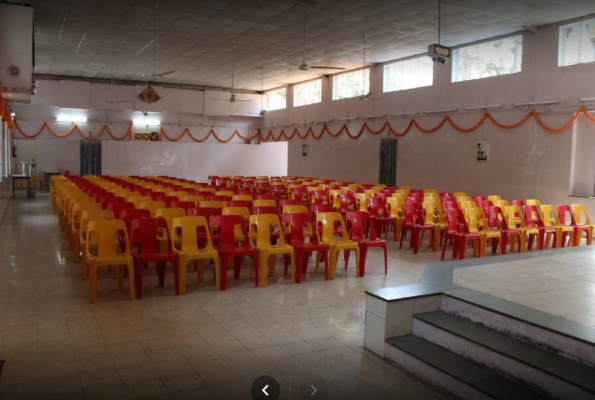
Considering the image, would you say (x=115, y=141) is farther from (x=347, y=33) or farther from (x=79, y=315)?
(x=79, y=315)

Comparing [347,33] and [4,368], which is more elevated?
[347,33]

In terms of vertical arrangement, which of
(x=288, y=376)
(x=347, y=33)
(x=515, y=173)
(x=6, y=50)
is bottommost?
(x=288, y=376)

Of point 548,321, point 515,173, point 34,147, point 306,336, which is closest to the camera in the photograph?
point 548,321

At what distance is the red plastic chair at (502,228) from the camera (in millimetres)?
8172

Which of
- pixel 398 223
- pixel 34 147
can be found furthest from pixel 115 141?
pixel 398 223

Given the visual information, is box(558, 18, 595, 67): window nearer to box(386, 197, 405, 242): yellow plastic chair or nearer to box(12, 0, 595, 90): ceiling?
box(12, 0, 595, 90): ceiling

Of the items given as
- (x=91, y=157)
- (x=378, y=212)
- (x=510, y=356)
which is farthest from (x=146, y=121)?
(x=510, y=356)

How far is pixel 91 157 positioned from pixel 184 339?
18606 mm

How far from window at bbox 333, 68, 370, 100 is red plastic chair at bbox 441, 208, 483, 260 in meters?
9.21

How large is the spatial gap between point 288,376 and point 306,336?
0.82 meters

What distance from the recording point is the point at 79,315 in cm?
474

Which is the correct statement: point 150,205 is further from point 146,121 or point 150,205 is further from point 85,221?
point 146,121

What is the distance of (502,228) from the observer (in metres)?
8.43

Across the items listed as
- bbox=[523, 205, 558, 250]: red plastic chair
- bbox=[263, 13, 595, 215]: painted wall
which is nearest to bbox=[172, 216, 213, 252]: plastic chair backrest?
bbox=[523, 205, 558, 250]: red plastic chair
